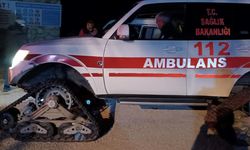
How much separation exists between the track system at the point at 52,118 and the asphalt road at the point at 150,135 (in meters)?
0.13

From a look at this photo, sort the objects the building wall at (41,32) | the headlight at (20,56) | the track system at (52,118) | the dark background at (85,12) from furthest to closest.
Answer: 1. the dark background at (85,12)
2. the building wall at (41,32)
3. the headlight at (20,56)
4. the track system at (52,118)

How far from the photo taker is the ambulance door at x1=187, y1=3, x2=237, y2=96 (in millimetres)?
6570

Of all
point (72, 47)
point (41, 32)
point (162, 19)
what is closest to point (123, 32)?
point (162, 19)

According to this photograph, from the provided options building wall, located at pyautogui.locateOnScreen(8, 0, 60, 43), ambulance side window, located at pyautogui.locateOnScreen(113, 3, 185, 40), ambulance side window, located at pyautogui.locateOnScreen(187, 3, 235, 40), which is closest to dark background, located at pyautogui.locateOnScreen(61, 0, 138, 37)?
building wall, located at pyautogui.locateOnScreen(8, 0, 60, 43)

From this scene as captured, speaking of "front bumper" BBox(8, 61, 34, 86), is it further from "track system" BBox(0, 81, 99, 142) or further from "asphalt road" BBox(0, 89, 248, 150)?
"asphalt road" BBox(0, 89, 248, 150)

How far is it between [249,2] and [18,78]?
11.8 ft

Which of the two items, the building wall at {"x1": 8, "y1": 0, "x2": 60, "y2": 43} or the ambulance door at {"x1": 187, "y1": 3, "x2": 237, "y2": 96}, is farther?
the building wall at {"x1": 8, "y1": 0, "x2": 60, "y2": 43}

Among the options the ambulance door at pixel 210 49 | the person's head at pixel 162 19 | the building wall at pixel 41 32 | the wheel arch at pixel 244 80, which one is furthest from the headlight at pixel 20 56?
the building wall at pixel 41 32

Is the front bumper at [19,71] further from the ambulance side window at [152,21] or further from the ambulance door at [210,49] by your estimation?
the ambulance door at [210,49]

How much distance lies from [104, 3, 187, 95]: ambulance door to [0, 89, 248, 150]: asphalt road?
25.6 inches

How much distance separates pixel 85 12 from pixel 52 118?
870cm

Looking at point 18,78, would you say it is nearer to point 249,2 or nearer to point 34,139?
point 34,139

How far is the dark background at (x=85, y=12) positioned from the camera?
1455 centimetres

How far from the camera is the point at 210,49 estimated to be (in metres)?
6.57
